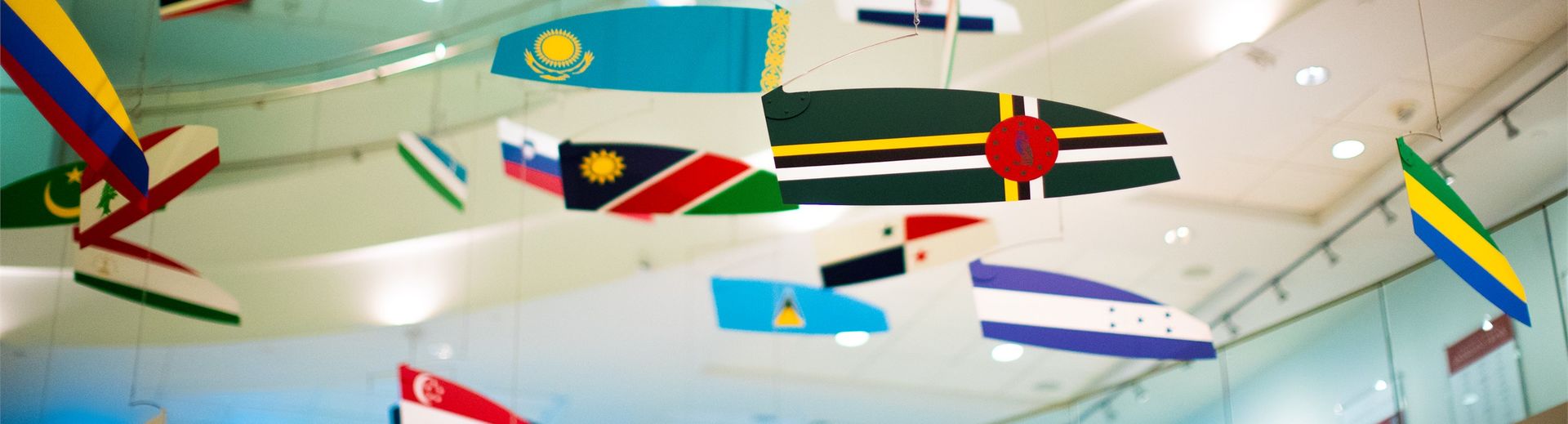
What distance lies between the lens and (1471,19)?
16.9 ft

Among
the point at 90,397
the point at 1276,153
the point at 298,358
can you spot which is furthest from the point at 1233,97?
the point at 90,397

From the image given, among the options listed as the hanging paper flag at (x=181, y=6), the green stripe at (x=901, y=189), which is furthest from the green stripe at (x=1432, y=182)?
the hanging paper flag at (x=181, y=6)

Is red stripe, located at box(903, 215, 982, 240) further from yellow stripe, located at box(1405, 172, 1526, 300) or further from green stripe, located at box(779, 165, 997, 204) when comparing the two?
green stripe, located at box(779, 165, 997, 204)

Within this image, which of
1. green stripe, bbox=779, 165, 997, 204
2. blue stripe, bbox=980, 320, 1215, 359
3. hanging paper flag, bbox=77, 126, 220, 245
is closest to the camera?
green stripe, bbox=779, 165, 997, 204

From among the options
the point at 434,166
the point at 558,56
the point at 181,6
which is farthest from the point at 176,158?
the point at 558,56

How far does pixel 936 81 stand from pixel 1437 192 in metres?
2.87

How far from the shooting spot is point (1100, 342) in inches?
155

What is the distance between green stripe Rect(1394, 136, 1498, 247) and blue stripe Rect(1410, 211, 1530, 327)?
0.31 ft

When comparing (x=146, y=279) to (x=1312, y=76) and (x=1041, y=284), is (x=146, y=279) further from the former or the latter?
(x=1312, y=76)

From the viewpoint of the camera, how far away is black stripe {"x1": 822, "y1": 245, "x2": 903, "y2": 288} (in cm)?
502

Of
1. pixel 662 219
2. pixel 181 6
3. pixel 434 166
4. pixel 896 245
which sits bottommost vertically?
pixel 896 245

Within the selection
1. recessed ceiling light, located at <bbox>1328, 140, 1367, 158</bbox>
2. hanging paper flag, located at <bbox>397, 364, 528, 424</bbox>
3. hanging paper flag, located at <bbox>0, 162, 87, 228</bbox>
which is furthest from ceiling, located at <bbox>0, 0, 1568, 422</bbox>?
hanging paper flag, located at <bbox>397, 364, 528, 424</bbox>

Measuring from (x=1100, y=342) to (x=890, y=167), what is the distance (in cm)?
155

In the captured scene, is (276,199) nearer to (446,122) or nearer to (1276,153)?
(446,122)
